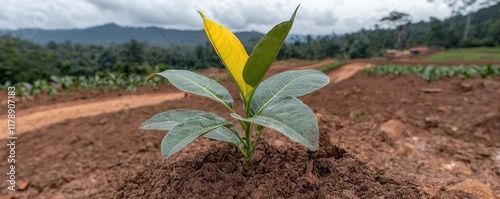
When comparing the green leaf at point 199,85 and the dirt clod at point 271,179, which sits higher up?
the green leaf at point 199,85

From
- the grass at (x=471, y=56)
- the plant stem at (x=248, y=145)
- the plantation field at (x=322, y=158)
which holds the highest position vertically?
the grass at (x=471, y=56)

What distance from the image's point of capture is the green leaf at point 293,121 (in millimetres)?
669

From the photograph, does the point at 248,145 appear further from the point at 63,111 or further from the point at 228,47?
the point at 63,111

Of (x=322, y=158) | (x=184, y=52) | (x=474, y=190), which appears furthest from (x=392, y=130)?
(x=184, y=52)

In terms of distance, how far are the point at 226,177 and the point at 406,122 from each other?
7.21ft

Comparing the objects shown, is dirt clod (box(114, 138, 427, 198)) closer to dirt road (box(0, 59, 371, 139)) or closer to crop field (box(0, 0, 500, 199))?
crop field (box(0, 0, 500, 199))

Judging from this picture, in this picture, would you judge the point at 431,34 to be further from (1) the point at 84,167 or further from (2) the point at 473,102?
(1) the point at 84,167

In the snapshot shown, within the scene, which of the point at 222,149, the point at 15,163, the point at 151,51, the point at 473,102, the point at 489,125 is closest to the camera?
the point at 222,149

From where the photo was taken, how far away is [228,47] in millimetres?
909

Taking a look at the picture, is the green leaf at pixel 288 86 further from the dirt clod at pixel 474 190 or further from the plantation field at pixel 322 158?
the dirt clod at pixel 474 190

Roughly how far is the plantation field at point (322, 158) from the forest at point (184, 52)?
3.08 meters

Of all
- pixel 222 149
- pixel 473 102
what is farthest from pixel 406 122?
pixel 222 149

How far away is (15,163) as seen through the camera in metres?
1.84

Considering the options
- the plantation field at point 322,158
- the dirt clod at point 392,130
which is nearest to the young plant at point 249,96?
the plantation field at point 322,158
